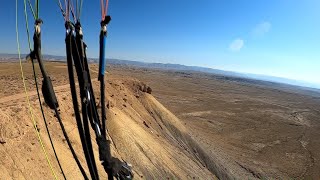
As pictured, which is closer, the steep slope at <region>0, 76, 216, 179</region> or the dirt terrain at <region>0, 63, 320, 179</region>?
the steep slope at <region>0, 76, 216, 179</region>

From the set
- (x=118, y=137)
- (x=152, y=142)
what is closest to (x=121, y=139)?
(x=118, y=137)

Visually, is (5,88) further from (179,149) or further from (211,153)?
(211,153)

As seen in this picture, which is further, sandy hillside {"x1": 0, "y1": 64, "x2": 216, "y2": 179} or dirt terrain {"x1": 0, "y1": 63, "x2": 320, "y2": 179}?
dirt terrain {"x1": 0, "y1": 63, "x2": 320, "y2": 179}

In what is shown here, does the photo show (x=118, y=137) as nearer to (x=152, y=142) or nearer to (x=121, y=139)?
(x=121, y=139)

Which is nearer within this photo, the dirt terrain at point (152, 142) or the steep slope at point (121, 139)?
the steep slope at point (121, 139)

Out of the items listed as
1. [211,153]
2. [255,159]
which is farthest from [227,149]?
[211,153]

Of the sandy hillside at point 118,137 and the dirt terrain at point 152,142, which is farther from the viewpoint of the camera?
the dirt terrain at point 152,142
